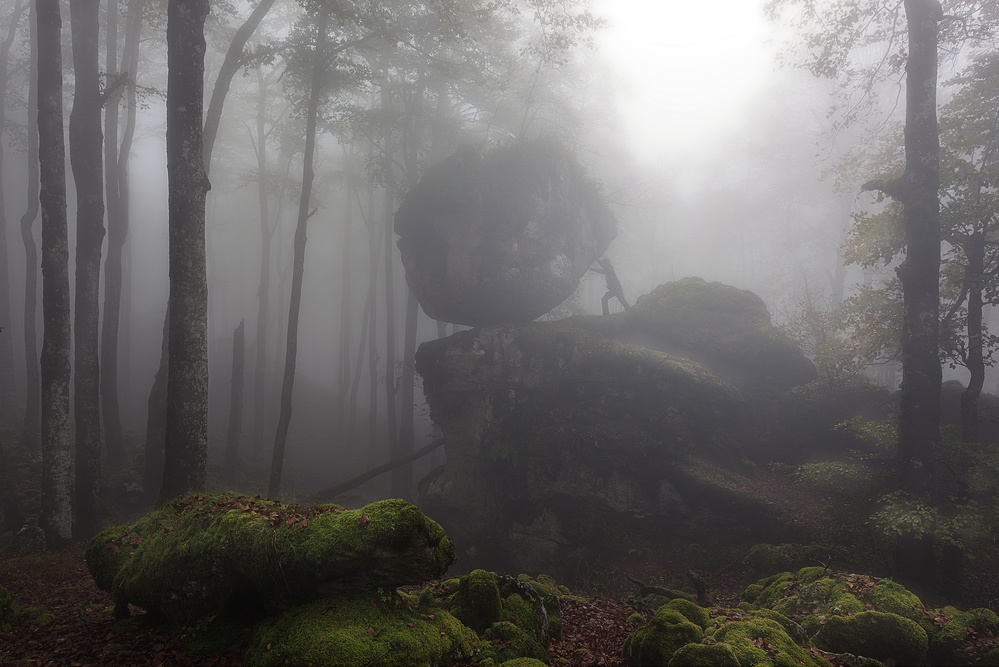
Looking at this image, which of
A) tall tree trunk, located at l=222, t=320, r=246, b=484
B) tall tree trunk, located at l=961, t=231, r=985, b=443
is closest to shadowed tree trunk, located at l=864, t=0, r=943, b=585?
tall tree trunk, located at l=961, t=231, r=985, b=443

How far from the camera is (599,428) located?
44.5ft

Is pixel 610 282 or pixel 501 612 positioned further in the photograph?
pixel 610 282

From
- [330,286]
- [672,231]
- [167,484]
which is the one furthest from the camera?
[330,286]

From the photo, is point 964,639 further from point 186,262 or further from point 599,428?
point 186,262

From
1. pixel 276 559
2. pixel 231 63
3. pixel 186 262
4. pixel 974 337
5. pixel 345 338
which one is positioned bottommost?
pixel 276 559

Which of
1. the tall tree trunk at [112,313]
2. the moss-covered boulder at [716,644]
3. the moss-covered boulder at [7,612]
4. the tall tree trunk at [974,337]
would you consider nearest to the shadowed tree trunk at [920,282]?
the tall tree trunk at [974,337]

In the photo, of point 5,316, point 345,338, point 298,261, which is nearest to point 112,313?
point 298,261

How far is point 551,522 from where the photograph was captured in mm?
12820

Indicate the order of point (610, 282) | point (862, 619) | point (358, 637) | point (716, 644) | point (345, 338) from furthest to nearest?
point (345, 338) → point (610, 282) → point (862, 619) → point (716, 644) → point (358, 637)

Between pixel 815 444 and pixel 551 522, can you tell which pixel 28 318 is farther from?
pixel 815 444

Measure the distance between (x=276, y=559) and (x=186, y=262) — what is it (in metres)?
5.52

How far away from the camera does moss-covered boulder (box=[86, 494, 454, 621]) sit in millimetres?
4566

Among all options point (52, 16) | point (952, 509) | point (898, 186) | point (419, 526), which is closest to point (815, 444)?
point (952, 509)

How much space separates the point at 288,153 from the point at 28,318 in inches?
472
